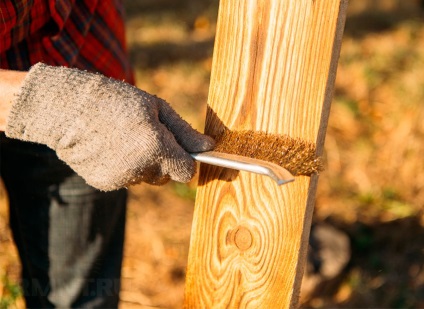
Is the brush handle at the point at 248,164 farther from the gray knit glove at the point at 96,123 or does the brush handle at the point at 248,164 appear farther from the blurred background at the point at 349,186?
the blurred background at the point at 349,186

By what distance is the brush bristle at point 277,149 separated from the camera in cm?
124

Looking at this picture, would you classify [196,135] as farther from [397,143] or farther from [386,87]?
[386,87]

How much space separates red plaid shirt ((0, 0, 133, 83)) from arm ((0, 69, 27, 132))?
7.5 inches

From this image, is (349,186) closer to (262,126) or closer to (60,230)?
(60,230)

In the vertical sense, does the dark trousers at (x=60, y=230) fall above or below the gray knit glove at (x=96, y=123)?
below

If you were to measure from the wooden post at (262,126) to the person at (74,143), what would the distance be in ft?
0.37

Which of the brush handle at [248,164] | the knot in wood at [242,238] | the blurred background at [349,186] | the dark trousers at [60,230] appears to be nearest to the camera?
the brush handle at [248,164]

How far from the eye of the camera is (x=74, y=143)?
1209 millimetres

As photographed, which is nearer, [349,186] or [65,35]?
[65,35]

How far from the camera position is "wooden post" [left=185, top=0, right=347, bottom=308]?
1229 millimetres

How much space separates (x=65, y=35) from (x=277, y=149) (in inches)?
28.4

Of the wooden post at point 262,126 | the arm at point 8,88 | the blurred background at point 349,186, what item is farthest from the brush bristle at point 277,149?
the blurred background at point 349,186

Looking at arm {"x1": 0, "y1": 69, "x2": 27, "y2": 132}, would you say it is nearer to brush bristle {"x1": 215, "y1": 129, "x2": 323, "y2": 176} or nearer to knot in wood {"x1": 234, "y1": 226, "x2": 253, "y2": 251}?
brush bristle {"x1": 215, "y1": 129, "x2": 323, "y2": 176}

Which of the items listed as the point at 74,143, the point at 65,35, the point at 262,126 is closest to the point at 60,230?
the point at 65,35
